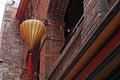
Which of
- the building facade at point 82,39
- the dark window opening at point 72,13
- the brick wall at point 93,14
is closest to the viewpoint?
the building facade at point 82,39

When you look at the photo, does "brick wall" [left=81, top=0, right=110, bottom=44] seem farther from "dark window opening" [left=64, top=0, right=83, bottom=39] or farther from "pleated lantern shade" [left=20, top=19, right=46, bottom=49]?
"dark window opening" [left=64, top=0, right=83, bottom=39]

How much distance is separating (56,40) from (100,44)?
396cm

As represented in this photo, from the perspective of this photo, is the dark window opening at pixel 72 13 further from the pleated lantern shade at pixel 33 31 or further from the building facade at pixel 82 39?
the pleated lantern shade at pixel 33 31

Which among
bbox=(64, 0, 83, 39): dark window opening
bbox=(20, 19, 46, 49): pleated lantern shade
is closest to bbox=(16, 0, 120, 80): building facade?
bbox=(64, 0, 83, 39): dark window opening

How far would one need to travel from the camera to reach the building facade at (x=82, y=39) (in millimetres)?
3533

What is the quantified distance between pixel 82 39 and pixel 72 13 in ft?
10.6

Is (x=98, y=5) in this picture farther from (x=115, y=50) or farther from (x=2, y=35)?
(x=2, y=35)

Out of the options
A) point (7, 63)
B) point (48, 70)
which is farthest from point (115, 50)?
point (7, 63)

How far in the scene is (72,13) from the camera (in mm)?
8250

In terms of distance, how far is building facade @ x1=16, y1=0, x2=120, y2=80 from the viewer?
11.6 ft

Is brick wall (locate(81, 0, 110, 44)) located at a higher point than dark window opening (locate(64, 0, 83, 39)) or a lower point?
higher

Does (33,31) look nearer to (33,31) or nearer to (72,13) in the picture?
(33,31)

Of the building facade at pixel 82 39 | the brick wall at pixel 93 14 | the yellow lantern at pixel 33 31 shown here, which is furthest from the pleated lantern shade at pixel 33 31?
the brick wall at pixel 93 14

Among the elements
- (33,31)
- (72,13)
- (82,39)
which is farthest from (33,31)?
(82,39)
